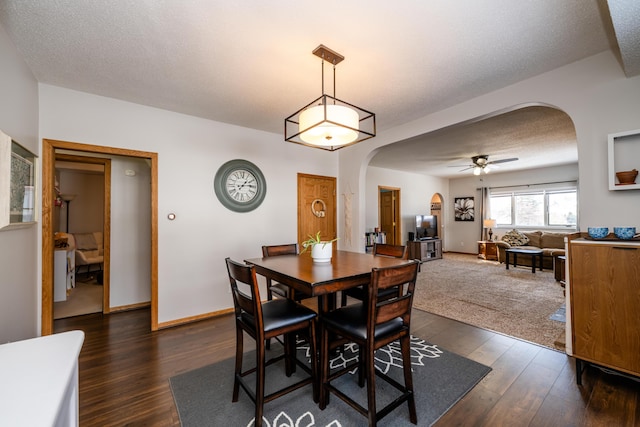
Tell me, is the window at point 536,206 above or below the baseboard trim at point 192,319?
above

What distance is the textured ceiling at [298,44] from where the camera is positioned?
1.64m

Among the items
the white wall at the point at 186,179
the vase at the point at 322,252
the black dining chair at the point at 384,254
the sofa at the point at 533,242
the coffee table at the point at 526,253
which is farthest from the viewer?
the sofa at the point at 533,242

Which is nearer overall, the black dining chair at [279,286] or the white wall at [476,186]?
the black dining chair at [279,286]

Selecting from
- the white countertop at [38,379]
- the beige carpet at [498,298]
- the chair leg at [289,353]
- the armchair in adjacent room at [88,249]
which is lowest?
the beige carpet at [498,298]

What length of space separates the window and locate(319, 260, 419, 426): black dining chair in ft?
24.9

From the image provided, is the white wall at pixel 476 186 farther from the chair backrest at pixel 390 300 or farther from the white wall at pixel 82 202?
the white wall at pixel 82 202

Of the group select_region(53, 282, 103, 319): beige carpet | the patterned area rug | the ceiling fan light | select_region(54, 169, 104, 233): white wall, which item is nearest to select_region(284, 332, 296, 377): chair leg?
the patterned area rug

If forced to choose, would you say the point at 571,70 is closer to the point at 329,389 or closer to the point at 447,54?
the point at 447,54

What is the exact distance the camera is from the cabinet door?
5.79 ft

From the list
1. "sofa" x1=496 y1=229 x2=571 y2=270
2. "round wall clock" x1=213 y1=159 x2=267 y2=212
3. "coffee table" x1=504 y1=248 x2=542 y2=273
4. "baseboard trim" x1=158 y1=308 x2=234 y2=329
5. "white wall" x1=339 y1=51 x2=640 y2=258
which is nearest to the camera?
"white wall" x1=339 y1=51 x2=640 y2=258

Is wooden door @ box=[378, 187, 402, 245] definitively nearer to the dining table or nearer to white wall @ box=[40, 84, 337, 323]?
white wall @ box=[40, 84, 337, 323]

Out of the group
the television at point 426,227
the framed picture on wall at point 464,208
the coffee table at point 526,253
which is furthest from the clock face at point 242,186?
the framed picture on wall at point 464,208

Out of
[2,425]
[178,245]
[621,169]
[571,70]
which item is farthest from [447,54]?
[178,245]

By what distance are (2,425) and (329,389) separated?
145cm
